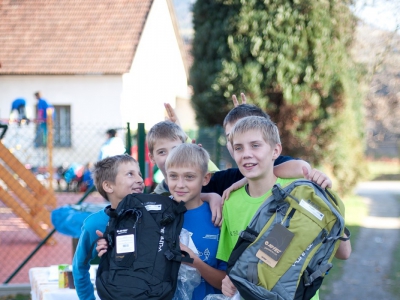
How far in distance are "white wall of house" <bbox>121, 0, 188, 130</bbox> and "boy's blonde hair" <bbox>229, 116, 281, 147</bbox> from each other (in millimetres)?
18502

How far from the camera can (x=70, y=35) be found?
23156mm

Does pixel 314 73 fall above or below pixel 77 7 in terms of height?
below

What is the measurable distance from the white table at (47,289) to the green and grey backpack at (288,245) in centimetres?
155

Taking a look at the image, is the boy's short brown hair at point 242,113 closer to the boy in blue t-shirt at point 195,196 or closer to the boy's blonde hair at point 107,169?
the boy in blue t-shirt at point 195,196

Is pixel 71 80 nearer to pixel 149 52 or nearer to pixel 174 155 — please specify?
pixel 149 52

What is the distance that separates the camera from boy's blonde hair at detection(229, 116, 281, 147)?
286 centimetres

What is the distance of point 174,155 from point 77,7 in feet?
74.3

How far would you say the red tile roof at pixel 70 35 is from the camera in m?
22.0

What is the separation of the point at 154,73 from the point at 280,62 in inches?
514

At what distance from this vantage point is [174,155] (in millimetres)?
3014

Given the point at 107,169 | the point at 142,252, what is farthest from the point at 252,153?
the point at 107,169

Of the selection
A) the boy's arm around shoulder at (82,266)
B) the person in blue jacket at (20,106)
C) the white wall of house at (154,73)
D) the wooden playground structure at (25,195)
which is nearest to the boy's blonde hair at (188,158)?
the boy's arm around shoulder at (82,266)

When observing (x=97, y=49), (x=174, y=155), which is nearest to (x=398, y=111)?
(x=97, y=49)

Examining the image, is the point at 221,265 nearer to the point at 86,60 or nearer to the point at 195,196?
the point at 195,196
